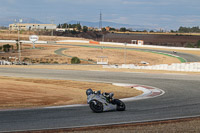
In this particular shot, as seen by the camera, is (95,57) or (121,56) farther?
(121,56)

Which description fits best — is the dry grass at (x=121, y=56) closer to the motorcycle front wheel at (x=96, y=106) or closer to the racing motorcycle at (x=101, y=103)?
the racing motorcycle at (x=101, y=103)

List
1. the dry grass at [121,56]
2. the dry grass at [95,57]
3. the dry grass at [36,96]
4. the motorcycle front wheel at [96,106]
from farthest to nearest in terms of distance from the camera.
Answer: the dry grass at [121,56]
the dry grass at [95,57]
the dry grass at [36,96]
the motorcycle front wheel at [96,106]

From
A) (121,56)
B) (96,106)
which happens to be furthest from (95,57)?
(96,106)

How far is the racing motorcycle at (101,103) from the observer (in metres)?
14.0

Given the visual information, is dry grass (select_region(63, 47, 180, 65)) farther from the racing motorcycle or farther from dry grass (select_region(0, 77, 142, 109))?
the racing motorcycle

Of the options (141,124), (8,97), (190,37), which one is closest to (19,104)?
(8,97)

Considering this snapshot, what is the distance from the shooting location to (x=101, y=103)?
14.1 metres

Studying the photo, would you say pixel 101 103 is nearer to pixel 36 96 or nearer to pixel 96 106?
pixel 96 106

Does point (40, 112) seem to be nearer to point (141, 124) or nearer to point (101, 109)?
point (101, 109)

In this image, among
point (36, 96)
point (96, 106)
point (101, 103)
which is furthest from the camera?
point (36, 96)

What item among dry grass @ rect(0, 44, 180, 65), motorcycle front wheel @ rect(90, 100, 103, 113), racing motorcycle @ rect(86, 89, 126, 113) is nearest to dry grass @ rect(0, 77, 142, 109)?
racing motorcycle @ rect(86, 89, 126, 113)

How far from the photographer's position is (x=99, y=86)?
2798cm

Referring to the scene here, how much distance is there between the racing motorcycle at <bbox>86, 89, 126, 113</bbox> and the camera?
45.9 feet

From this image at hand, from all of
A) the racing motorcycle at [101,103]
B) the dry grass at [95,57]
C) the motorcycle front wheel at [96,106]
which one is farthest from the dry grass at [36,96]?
the dry grass at [95,57]
